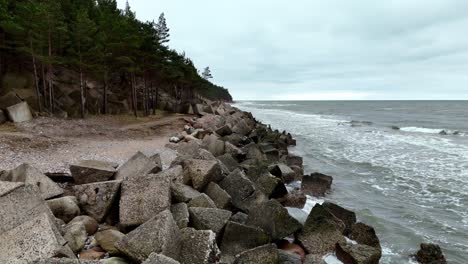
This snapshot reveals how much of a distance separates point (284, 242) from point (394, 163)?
16063 millimetres

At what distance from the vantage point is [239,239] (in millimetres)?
7230

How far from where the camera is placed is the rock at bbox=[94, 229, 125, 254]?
630 cm

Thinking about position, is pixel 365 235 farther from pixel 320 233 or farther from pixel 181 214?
pixel 181 214

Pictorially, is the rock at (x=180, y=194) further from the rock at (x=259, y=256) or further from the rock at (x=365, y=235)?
the rock at (x=365, y=235)

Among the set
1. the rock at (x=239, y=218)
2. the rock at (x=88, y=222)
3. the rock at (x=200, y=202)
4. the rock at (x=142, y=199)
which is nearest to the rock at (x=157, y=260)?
the rock at (x=142, y=199)

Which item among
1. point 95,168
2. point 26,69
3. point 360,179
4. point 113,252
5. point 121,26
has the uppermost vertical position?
point 121,26

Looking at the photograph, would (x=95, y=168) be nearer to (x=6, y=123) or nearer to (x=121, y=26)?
(x=6, y=123)

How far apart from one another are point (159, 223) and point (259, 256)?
2.09m

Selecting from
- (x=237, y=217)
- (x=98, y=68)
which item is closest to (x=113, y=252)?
(x=237, y=217)

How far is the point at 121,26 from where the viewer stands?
30.6 metres

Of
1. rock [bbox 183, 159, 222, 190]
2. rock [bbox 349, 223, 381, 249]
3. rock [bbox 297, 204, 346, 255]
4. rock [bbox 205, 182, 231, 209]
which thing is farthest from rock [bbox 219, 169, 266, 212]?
rock [bbox 349, 223, 381, 249]

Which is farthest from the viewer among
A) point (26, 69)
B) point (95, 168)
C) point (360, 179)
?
point (26, 69)

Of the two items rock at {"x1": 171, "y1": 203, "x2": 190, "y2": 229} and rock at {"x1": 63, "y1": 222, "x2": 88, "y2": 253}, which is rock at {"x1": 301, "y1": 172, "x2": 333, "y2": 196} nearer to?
rock at {"x1": 171, "y1": 203, "x2": 190, "y2": 229}

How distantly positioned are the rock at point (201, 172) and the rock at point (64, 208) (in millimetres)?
3075
